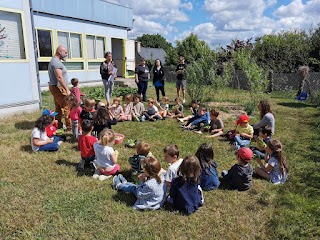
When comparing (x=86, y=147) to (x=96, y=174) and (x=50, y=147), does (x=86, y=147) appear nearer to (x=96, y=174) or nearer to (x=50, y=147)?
(x=96, y=174)

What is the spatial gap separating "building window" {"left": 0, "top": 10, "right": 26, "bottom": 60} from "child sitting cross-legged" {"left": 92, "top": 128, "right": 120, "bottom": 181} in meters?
5.35

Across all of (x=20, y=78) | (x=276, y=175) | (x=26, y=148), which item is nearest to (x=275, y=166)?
(x=276, y=175)

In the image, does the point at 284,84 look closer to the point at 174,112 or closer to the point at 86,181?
the point at 174,112

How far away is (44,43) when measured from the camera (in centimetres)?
1323

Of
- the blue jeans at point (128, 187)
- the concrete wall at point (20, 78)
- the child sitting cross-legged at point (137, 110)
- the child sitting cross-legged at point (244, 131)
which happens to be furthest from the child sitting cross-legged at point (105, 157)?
the concrete wall at point (20, 78)

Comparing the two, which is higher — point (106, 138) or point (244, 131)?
point (106, 138)

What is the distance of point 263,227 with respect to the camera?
3492 millimetres

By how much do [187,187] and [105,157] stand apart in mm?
1632

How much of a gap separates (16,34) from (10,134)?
11.2ft

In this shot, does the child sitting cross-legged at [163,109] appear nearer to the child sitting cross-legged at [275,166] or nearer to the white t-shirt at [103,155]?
the white t-shirt at [103,155]

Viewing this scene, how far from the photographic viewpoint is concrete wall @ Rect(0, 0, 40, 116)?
8.00 m

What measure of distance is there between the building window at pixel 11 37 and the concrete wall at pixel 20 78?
0.39 ft

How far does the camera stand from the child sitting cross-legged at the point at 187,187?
365cm

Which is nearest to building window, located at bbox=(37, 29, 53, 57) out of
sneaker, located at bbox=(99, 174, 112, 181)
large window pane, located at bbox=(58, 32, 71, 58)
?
large window pane, located at bbox=(58, 32, 71, 58)
